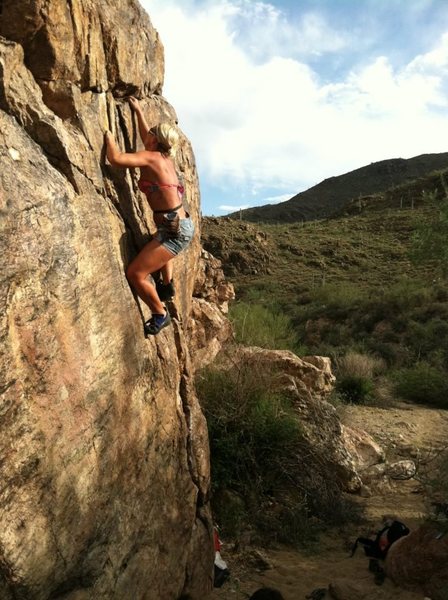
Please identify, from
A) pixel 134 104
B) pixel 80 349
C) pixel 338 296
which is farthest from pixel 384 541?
pixel 338 296

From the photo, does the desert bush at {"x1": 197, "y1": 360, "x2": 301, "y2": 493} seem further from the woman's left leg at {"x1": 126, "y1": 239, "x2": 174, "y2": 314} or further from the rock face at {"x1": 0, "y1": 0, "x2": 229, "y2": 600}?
the woman's left leg at {"x1": 126, "y1": 239, "x2": 174, "y2": 314}

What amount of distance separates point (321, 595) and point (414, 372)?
963 centimetres

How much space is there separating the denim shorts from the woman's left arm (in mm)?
577

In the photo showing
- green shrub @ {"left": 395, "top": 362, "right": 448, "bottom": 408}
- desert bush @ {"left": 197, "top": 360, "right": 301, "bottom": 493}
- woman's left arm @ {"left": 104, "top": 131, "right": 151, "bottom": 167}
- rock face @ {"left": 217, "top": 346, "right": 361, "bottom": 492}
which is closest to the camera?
woman's left arm @ {"left": 104, "top": 131, "right": 151, "bottom": 167}

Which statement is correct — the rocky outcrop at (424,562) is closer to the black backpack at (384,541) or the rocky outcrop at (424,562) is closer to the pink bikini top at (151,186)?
the black backpack at (384,541)

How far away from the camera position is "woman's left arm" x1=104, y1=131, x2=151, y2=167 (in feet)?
13.0

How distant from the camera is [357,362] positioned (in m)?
14.2

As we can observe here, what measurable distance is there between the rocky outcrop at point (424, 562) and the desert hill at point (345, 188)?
51698 millimetres

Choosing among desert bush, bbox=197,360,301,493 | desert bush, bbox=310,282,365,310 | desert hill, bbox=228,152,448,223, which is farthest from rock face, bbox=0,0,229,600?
desert hill, bbox=228,152,448,223

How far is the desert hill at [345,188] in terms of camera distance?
5738 cm

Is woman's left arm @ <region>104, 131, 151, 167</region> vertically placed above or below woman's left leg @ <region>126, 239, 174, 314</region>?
above

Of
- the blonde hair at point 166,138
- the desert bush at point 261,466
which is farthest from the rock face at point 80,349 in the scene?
the desert bush at point 261,466

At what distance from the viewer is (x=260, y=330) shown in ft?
41.0

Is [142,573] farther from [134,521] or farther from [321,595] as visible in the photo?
[321,595]
